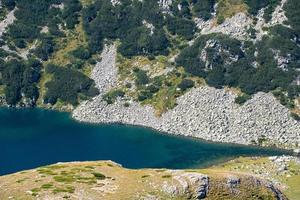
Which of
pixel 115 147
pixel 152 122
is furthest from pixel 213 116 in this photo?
pixel 115 147

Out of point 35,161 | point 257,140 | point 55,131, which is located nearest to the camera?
point 35,161

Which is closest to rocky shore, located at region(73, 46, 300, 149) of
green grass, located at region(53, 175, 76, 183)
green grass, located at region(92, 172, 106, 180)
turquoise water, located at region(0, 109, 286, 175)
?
turquoise water, located at region(0, 109, 286, 175)

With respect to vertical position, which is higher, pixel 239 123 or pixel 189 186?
pixel 189 186

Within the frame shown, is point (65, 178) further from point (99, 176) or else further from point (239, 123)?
point (239, 123)

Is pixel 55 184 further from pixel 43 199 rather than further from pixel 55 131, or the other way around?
pixel 55 131

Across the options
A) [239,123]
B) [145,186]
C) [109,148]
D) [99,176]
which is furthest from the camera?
[239,123]

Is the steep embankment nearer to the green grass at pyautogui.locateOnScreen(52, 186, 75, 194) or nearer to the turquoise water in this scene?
the green grass at pyautogui.locateOnScreen(52, 186, 75, 194)

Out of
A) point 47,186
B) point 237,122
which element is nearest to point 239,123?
point 237,122
